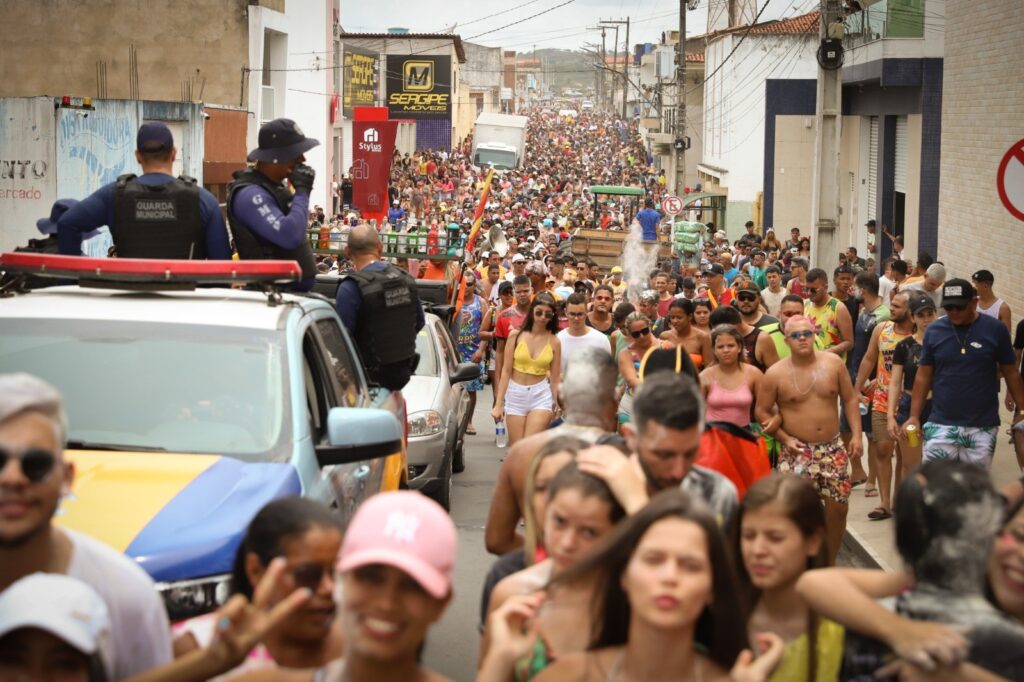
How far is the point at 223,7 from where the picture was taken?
3784cm

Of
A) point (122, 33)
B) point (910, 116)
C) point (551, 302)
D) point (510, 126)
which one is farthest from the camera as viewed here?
point (510, 126)

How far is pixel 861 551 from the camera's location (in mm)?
10508

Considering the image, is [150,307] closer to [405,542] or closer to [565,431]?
[565,431]

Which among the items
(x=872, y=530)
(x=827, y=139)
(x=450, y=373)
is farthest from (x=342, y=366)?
(x=827, y=139)

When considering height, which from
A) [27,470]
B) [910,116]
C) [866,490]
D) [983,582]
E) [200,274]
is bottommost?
[866,490]

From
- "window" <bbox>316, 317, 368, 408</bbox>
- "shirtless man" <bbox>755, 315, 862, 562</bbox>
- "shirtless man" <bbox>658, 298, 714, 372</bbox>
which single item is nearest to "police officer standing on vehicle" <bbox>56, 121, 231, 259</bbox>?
"window" <bbox>316, 317, 368, 408</bbox>

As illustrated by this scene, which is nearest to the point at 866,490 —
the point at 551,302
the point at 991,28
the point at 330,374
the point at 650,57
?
the point at 551,302

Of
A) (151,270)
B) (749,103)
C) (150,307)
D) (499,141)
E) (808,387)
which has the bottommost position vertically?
(808,387)

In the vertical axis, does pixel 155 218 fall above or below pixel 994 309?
above

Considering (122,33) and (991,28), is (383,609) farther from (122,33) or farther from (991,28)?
(122,33)

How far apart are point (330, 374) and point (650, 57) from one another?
12434 cm

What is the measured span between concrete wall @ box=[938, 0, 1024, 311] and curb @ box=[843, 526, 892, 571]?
833 centimetres

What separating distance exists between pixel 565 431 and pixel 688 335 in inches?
232

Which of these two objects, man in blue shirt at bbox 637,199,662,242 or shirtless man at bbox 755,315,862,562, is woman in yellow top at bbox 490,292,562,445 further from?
man in blue shirt at bbox 637,199,662,242
